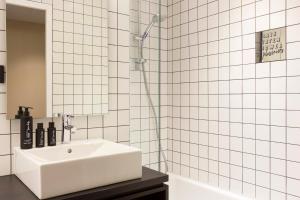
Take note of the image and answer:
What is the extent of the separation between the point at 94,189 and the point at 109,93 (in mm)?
718

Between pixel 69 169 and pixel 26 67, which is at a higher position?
pixel 26 67

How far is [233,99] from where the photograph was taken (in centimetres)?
198

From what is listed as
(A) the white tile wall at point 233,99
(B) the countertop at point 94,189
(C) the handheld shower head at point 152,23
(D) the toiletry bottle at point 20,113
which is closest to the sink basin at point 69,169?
(B) the countertop at point 94,189

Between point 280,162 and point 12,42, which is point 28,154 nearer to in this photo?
point 12,42

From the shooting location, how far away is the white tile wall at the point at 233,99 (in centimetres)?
169

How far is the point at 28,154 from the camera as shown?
120 cm

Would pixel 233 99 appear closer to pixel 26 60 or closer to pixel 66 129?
pixel 66 129

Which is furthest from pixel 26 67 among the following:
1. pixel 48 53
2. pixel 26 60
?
pixel 48 53

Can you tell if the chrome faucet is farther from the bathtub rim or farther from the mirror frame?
the bathtub rim

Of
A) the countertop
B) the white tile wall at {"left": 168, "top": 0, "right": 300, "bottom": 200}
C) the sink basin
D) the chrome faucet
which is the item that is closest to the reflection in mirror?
the chrome faucet

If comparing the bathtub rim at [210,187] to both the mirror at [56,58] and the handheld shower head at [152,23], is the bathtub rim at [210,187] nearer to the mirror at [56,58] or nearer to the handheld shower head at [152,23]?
the mirror at [56,58]

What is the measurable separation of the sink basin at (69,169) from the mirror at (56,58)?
22cm

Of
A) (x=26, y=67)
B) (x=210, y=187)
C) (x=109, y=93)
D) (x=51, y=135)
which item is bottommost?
(x=210, y=187)

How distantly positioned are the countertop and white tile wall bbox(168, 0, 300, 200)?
874 millimetres
